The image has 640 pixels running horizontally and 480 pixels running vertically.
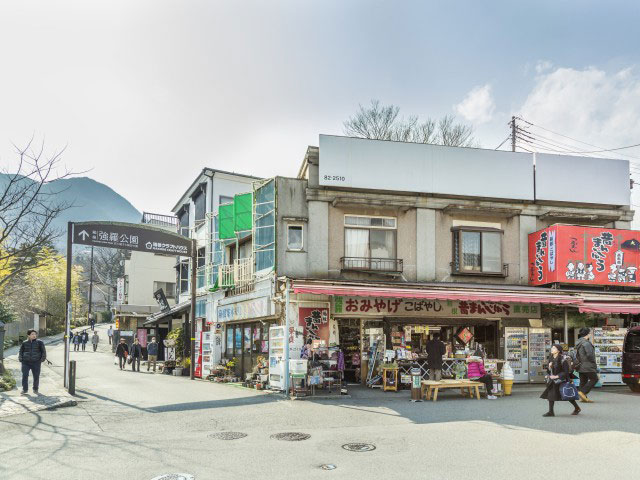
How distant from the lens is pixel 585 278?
21141mm

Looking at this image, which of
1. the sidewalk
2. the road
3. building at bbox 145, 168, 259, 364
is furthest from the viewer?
building at bbox 145, 168, 259, 364

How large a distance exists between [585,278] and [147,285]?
36.8 m

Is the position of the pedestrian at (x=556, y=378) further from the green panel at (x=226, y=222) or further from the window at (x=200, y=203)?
the window at (x=200, y=203)

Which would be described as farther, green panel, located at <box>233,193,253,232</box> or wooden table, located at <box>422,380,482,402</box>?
green panel, located at <box>233,193,253,232</box>

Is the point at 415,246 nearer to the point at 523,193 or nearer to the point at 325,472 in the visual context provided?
the point at 523,193

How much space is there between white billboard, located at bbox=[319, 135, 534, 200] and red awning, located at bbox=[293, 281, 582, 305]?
4358 millimetres

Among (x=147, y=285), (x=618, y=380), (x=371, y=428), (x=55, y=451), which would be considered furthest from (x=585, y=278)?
(x=147, y=285)

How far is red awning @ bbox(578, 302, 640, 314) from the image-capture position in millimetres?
19625

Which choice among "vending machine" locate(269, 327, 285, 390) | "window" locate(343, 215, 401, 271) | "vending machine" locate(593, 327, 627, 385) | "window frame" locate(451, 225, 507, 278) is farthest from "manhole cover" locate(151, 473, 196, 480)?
"vending machine" locate(593, 327, 627, 385)

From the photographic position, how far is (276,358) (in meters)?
18.3

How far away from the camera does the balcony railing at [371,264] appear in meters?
20.2

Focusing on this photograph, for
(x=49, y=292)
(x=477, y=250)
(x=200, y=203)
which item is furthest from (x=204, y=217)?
(x=49, y=292)

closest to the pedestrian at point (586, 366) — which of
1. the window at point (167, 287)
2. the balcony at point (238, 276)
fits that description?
the balcony at point (238, 276)

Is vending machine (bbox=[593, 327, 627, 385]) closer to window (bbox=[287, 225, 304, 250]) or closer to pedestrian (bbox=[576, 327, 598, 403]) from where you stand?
pedestrian (bbox=[576, 327, 598, 403])
